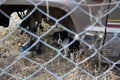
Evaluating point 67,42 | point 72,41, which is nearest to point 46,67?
point 67,42

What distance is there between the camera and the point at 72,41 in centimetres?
283

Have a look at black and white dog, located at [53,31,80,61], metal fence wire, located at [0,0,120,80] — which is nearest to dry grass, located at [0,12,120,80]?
metal fence wire, located at [0,0,120,80]

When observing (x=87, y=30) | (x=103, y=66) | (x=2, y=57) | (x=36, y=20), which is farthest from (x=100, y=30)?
(x=2, y=57)

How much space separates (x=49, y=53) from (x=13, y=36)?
0.83 m

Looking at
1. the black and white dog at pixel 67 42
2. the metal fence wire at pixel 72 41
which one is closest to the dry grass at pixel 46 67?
the metal fence wire at pixel 72 41

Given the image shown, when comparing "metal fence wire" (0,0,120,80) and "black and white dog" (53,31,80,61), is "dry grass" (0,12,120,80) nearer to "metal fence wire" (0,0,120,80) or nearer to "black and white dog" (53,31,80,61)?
"metal fence wire" (0,0,120,80)

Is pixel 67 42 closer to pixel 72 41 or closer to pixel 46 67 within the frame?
pixel 46 67

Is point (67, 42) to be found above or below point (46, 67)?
above

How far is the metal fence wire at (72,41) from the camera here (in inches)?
117

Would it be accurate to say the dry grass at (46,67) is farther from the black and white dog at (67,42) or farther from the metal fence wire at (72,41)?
the black and white dog at (67,42)

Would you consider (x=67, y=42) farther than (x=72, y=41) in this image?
Yes

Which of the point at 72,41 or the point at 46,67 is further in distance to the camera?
the point at 46,67

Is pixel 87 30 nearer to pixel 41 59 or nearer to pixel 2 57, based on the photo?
pixel 41 59

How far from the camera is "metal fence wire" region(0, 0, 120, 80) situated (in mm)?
2977
